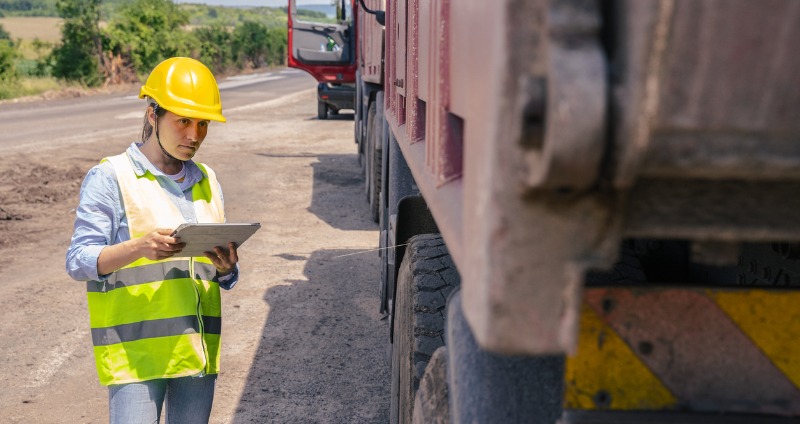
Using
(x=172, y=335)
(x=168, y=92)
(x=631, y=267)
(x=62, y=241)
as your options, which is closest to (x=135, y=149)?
(x=168, y=92)

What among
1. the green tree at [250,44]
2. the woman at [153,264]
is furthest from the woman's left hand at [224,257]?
the green tree at [250,44]

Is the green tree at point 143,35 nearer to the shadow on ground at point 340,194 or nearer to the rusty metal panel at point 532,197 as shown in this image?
the shadow on ground at point 340,194

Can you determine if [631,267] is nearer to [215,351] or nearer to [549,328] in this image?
[549,328]

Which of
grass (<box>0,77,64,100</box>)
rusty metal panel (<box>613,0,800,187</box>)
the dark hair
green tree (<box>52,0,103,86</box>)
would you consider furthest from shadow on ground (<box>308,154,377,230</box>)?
green tree (<box>52,0,103,86</box>)

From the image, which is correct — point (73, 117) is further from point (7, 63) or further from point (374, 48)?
point (374, 48)

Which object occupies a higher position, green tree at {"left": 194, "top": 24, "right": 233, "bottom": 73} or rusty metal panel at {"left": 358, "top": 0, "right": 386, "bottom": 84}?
rusty metal panel at {"left": 358, "top": 0, "right": 386, "bottom": 84}

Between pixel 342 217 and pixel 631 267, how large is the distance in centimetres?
738

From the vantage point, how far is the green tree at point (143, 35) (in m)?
41.0

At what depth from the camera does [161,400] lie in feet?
9.83

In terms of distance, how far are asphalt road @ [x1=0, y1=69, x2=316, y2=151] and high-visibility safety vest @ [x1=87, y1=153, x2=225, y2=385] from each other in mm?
12247

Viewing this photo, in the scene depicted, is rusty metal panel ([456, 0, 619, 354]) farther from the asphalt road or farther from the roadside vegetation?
the roadside vegetation

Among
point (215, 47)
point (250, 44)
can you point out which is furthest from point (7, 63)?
point (250, 44)

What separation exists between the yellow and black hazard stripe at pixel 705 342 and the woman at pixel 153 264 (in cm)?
160

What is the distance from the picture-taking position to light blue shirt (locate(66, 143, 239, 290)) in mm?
2775
